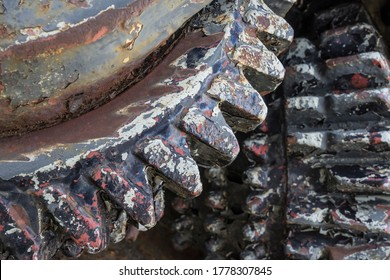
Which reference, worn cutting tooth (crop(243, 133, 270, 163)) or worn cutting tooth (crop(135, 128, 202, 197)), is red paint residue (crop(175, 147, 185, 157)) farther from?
worn cutting tooth (crop(243, 133, 270, 163))

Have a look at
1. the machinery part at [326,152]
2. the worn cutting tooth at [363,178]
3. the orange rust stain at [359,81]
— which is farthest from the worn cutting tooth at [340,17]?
the worn cutting tooth at [363,178]

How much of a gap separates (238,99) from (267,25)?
0.11m

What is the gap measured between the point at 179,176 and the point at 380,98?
0.31 meters

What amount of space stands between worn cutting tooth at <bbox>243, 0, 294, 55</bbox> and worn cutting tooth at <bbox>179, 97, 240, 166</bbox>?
4.7 inches

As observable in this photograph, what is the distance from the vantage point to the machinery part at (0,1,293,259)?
64 cm

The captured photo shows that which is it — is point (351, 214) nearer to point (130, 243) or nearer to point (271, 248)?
point (271, 248)

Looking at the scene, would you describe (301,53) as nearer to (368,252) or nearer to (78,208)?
(368,252)

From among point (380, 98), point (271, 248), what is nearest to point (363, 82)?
point (380, 98)

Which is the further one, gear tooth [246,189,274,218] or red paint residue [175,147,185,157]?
gear tooth [246,189,274,218]

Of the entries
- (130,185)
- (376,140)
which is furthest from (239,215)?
(130,185)

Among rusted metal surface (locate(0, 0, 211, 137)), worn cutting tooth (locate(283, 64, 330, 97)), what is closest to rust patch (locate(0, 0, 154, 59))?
rusted metal surface (locate(0, 0, 211, 137))

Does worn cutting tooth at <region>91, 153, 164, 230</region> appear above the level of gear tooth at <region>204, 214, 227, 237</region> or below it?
above

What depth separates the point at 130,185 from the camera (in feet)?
2.18

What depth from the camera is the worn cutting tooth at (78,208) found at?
25.4 inches
